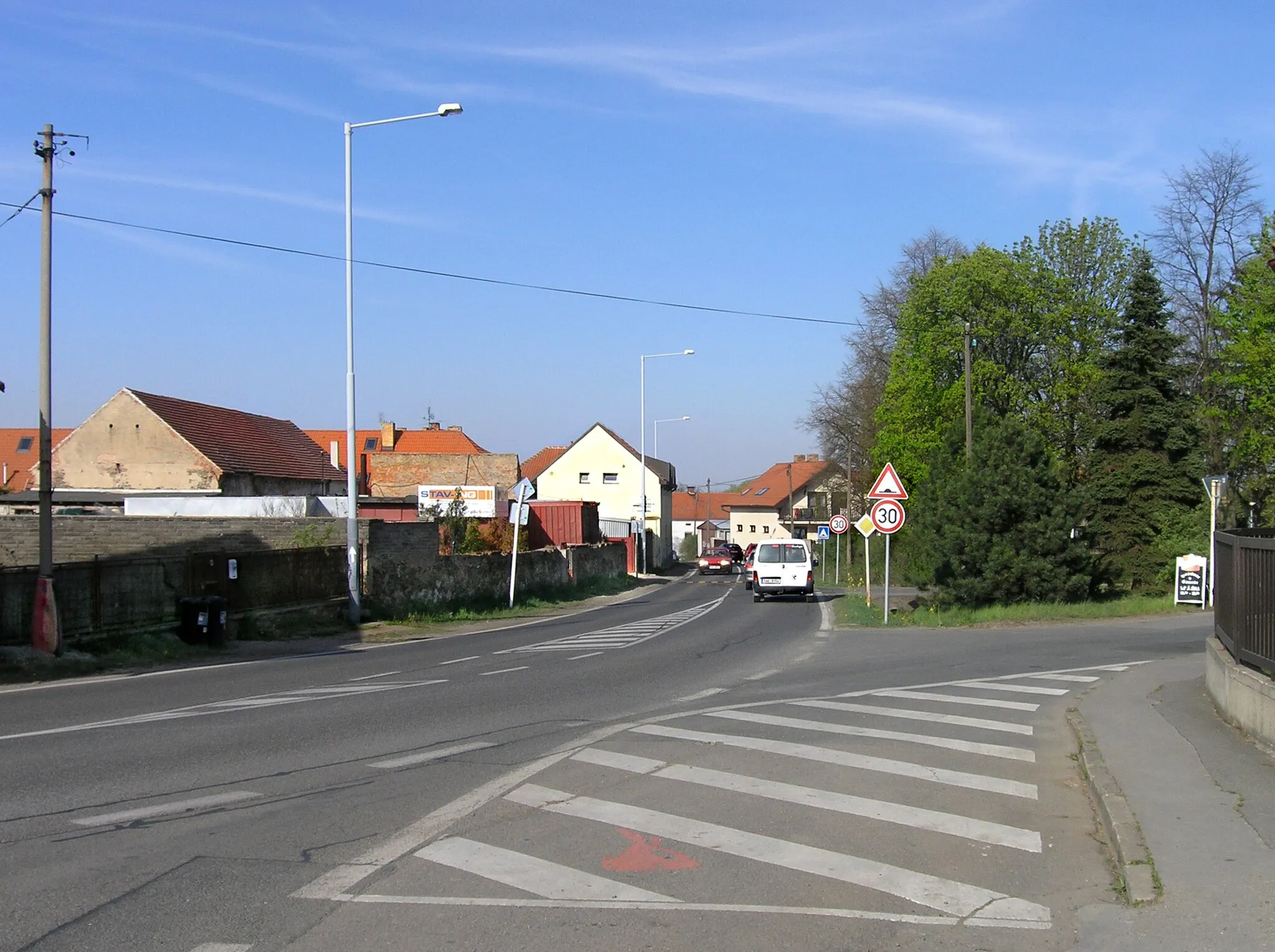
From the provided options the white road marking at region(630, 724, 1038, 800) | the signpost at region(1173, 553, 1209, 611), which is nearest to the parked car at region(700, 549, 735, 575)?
the signpost at region(1173, 553, 1209, 611)

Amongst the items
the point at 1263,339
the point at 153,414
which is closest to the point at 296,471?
the point at 153,414

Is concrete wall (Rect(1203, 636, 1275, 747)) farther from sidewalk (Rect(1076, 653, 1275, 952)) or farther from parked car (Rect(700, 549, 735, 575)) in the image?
parked car (Rect(700, 549, 735, 575))

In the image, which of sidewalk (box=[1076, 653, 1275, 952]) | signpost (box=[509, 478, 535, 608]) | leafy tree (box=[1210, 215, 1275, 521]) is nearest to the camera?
sidewalk (box=[1076, 653, 1275, 952])

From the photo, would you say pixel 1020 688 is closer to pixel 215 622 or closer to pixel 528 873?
pixel 528 873

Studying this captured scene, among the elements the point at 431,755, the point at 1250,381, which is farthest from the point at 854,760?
the point at 1250,381

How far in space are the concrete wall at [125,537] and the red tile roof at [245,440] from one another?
14.4 m

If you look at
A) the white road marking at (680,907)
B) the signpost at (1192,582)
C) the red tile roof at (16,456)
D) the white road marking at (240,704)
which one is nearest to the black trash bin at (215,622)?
the white road marking at (240,704)

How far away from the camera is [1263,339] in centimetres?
4181

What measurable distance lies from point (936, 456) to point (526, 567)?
15149mm

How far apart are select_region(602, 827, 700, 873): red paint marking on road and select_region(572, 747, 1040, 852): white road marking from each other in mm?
1398

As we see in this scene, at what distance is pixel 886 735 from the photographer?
34.0ft

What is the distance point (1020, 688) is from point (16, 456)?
250ft

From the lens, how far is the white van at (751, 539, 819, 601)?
35.7 meters

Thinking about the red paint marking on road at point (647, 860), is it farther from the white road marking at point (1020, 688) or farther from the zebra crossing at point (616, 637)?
the zebra crossing at point (616, 637)
